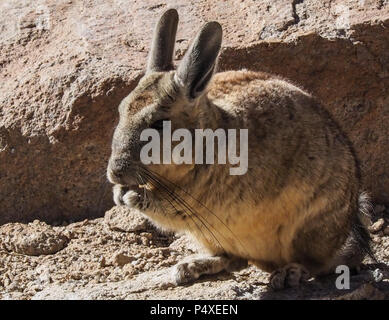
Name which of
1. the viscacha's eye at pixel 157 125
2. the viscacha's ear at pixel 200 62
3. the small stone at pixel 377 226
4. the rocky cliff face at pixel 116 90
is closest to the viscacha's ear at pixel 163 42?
the viscacha's ear at pixel 200 62

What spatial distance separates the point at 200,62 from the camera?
236 inches

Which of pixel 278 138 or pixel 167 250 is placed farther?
pixel 167 250

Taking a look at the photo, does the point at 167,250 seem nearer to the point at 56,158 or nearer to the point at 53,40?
the point at 56,158

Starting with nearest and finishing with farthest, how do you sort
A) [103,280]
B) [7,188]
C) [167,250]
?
[103,280] → [167,250] → [7,188]

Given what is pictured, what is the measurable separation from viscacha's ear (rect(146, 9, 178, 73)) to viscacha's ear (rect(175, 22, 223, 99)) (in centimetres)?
48

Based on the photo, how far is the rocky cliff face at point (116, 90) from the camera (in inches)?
304

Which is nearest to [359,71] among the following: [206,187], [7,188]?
[206,187]

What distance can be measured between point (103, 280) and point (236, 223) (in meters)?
1.19

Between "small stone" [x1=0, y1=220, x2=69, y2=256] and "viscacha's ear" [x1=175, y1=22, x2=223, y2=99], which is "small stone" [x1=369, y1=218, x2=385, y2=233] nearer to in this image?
"viscacha's ear" [x1=175, y1=22, x2=223, y2=99]

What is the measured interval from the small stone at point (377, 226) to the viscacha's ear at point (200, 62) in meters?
2.32

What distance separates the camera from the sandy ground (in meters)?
6.26

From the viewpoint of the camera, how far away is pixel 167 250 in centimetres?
740

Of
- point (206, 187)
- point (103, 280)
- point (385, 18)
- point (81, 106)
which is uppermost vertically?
point (385, 18)

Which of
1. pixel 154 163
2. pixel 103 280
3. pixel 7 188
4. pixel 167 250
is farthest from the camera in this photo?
pixel 7 188
